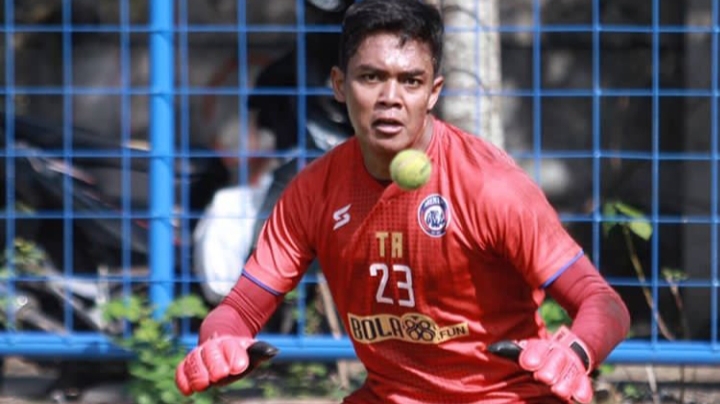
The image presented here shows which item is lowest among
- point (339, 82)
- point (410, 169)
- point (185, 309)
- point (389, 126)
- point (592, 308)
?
point (185, 309)

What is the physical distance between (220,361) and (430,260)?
0.64m

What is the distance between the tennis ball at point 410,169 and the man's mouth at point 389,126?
13 centimetres

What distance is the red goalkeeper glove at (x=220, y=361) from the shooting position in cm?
376

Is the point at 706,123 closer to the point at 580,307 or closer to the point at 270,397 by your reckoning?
the point at 270,397

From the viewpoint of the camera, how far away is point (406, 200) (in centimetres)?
411

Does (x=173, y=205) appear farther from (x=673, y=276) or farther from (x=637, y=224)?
(x=673, y=276)

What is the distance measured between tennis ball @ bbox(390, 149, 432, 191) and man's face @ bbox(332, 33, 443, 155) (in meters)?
0.14

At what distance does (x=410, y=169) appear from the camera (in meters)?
3.82

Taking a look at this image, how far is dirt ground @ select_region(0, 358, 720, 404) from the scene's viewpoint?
6523 mm

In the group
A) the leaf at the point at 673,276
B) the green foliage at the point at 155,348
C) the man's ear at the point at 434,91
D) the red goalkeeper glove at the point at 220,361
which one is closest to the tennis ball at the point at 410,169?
the man's ear at the point at 434,91

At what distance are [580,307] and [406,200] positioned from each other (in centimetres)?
59

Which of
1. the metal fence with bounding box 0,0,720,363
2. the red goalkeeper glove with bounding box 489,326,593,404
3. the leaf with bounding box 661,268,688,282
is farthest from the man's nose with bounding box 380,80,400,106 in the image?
the leaf with bounding box 661,268,688,282

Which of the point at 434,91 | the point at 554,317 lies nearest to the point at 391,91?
the point at 434,91

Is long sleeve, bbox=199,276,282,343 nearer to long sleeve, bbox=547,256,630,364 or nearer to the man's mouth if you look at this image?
the man's mouth
